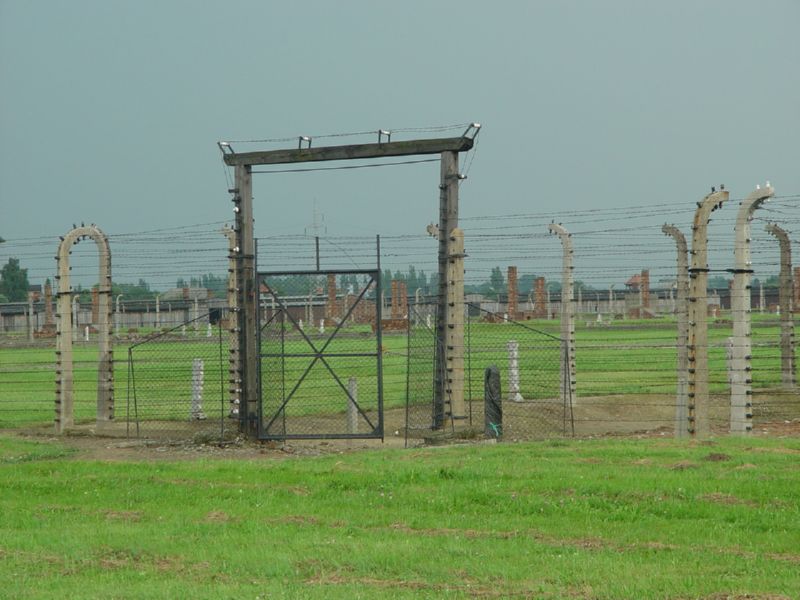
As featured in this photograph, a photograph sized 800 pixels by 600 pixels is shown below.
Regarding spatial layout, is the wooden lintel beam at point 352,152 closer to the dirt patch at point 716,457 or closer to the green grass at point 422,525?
the green grass at point 422,525

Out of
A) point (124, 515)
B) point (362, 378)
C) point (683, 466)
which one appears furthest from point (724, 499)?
point (362, 378)

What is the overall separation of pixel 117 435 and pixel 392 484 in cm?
811

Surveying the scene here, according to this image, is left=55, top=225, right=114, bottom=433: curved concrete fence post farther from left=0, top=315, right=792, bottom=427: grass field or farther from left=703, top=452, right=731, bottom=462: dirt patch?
left=703, top=452, right=731, bottom=462: dirt patch

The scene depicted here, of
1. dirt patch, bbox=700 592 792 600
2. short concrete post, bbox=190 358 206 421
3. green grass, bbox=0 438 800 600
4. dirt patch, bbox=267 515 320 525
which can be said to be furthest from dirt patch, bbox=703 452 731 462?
short concrete post, bbox=190 358 206 421

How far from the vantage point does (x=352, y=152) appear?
1780cm

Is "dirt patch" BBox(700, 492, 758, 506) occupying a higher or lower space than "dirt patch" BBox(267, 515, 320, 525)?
higher

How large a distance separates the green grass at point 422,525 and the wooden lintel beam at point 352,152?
5.22 m

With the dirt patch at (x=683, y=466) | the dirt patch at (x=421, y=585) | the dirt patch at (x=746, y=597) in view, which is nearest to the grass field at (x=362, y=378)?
the dirt patch at (x=683, y=466)

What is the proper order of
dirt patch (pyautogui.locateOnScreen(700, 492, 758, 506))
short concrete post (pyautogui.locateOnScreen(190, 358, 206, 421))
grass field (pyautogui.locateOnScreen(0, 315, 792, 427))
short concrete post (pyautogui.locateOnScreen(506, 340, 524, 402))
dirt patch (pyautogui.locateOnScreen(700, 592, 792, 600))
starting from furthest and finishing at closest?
grass field (pyautogui.locateOnScreen(0, 315, 792, 427)) → short concrete post (pyautogui.locateOnScreen(506, 340, 524, 402)) → short concrete post (pyautogui.locateOnScreen(190, 358, 206, 421)) → dirt patch (pyautogui.locateOnScreen(700, 492, 758, 506)) → dirt patch (pyautogui.locateOnScreen(700, 592, 792, 600))

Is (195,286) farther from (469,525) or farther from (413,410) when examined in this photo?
(469,525)

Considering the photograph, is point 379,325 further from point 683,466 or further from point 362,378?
point 362,378

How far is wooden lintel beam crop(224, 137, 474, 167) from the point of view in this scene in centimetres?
1753

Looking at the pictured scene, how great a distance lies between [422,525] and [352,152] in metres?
8.99

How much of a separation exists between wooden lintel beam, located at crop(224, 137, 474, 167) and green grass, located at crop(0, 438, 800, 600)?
5.22 meters
